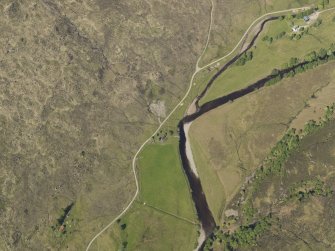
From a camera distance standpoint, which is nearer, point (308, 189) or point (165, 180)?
point (308, 189)

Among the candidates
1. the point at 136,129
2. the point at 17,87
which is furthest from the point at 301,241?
the point at 17,87

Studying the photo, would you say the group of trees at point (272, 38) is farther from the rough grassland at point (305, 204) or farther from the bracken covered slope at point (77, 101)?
the rough grassland at point (305, 204)

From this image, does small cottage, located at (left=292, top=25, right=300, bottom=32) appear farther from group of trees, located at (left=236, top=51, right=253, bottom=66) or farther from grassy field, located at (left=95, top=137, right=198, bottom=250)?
grassy field, located at (left=95, top=137, right=198, bottom=250)

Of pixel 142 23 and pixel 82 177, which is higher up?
pixel 142 23

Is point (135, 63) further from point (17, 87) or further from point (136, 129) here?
point (17, 87)

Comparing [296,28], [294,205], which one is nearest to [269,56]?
[296,28]

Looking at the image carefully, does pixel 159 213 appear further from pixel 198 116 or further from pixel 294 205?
pixel 294 205

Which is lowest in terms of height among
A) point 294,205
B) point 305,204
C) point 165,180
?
point 305,204
